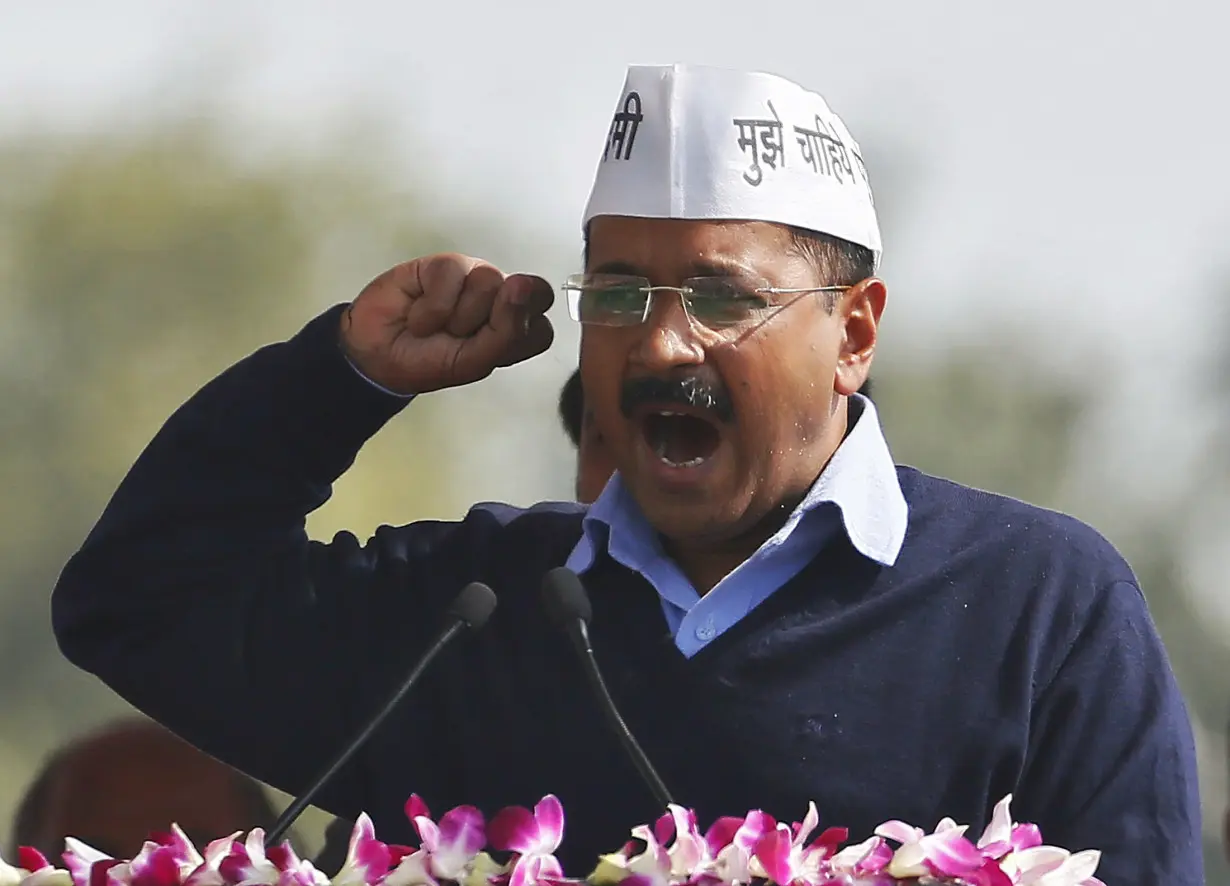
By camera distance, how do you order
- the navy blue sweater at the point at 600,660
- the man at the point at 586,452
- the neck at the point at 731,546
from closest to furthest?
the navy blue sweater at the point at 600,660
the neck at the point at 731,546
the man at the point at 586,452

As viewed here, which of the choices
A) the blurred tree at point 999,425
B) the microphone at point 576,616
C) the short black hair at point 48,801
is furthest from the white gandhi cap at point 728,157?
the blurred tree at point 999,425

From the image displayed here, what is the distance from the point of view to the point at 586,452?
12.9 ft

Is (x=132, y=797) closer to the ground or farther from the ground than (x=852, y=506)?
closer to the ground

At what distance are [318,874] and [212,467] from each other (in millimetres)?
1031

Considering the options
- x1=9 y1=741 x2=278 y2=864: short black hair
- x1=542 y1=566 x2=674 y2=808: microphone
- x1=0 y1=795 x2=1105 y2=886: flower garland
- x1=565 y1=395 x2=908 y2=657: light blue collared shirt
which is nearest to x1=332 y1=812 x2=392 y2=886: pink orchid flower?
x1=0 y1=795 x2=1105 y2=886: flower garland

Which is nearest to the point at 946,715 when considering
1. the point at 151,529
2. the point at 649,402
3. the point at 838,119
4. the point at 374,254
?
the point at 649,402

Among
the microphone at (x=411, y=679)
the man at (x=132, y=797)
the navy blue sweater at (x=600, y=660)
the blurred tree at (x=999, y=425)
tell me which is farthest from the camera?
the blurred tree at (x=999, y=425)

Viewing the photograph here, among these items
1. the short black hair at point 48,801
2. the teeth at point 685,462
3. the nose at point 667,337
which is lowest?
the short black hair at point 48,801

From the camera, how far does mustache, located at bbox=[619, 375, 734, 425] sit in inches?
114

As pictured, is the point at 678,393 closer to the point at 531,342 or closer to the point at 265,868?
the point at 531,342

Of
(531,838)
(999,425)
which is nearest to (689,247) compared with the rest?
(531,838)

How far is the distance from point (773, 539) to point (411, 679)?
0.57 metres

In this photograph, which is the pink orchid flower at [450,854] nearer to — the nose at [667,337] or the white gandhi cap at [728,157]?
the nose at [667,337]

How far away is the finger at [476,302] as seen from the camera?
3.22 m
